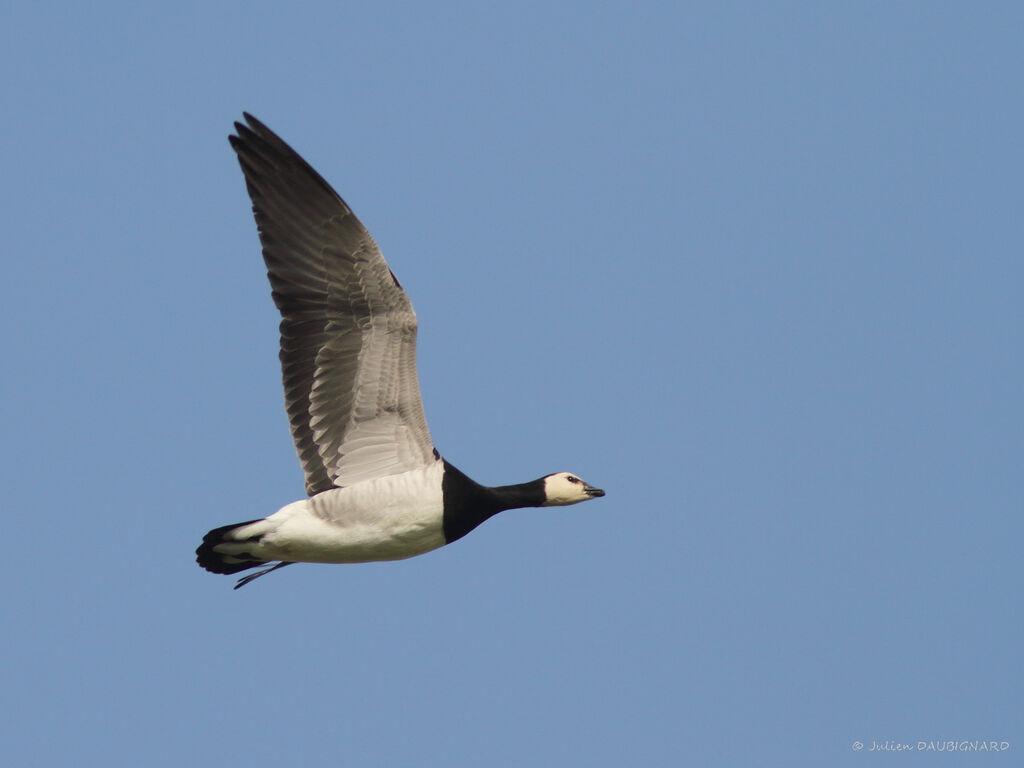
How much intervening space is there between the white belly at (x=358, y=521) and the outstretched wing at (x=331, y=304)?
348 mm

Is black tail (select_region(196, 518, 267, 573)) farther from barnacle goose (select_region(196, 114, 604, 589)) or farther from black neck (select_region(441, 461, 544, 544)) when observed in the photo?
black neck (select_region(441, 461, 544, 544))

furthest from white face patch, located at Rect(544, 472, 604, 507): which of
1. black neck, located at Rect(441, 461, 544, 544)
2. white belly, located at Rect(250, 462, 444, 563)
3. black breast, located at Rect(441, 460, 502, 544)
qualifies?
white belly, located at Rect(250, 462, 444, 563)

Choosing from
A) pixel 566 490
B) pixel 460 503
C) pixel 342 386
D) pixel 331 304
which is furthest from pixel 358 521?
pixel 566 490

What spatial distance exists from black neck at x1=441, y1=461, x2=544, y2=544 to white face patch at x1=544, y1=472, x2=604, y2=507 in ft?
1.83

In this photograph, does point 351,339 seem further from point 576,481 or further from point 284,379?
point 576,481

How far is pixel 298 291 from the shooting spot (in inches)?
698

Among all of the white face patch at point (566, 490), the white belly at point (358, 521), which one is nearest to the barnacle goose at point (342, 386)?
the white belly at point (358, 521)

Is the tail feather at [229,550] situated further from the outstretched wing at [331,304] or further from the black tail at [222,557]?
the outstretched wing at [331,304]

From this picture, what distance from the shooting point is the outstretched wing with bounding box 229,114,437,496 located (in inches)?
692

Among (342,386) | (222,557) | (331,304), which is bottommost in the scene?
(222,557)

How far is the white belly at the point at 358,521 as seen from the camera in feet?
57.5

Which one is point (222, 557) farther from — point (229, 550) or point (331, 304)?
point (331, 304)

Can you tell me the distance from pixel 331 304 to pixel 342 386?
920mm

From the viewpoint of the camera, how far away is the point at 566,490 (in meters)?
18.9
